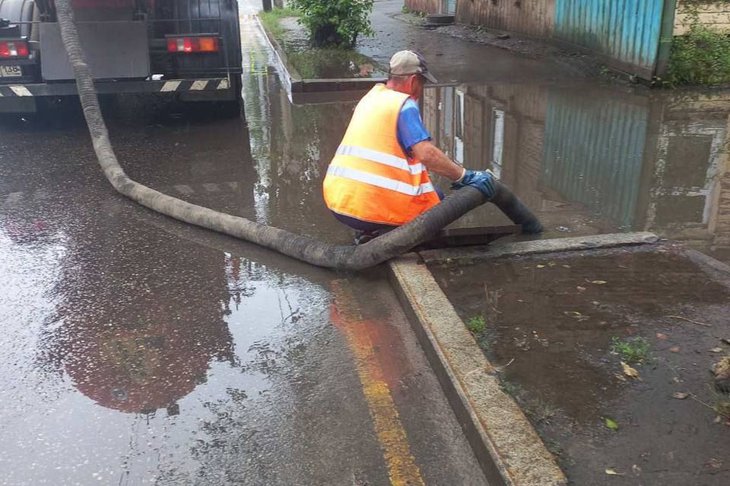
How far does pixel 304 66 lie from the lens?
13016 mm

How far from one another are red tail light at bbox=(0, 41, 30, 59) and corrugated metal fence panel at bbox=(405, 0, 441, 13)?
16569 mm

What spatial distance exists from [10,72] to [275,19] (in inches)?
644

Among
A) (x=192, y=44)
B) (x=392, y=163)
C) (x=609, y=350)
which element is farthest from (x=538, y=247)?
(x=192, y=44)

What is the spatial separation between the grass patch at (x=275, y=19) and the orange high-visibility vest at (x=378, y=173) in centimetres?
1461

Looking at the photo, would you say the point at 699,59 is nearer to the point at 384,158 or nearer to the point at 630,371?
the point at 384,158

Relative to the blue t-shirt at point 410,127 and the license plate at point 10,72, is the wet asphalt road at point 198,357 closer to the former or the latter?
the blue t-shirt at point 410,127

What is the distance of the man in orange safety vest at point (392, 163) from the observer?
176 inches

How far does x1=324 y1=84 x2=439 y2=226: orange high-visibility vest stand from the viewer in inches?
178

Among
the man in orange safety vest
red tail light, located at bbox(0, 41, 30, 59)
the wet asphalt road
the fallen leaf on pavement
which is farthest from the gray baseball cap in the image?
red tail light, located at bbox(0, 41, 30, 59)

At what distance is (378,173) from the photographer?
4574mm

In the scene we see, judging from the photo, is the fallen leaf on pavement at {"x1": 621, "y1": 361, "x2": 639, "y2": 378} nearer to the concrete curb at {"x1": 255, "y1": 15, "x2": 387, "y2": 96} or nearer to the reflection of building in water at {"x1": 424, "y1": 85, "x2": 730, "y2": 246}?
the reflection of building in water at {"x1": 424, "y1": 85, "x2": 730, "y2": 246}

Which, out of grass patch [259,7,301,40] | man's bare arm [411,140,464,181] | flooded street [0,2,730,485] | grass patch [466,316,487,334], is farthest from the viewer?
grass patch [259,7,301,40]

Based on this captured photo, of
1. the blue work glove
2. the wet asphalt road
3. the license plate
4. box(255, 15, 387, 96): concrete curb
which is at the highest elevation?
the license plate

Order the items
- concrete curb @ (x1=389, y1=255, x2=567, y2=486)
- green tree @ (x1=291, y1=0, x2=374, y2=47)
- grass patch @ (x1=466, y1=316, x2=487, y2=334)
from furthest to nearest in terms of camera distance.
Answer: green tree @ (x1=291, y1=0, x2=374, y2=47), grass patch @ (x1=466, y1=316, x2=487, y2=334), concrete curb @ (x1=389, y1=255, x2=567, y2=486)
